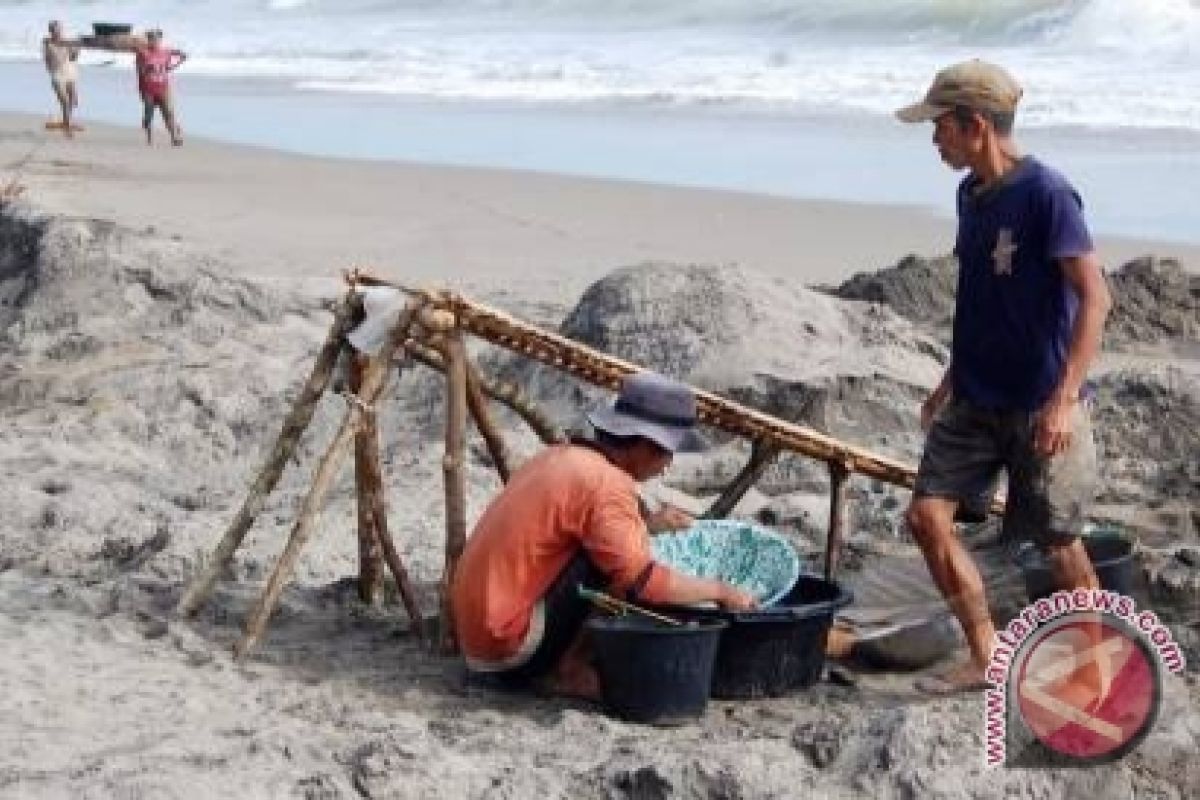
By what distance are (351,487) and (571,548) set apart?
2.61 m

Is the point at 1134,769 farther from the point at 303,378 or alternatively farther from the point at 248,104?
the point at 248,104

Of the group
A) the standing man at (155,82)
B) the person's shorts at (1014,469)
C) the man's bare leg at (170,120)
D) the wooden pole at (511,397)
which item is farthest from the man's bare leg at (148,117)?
the person's shorts at (1014,469)

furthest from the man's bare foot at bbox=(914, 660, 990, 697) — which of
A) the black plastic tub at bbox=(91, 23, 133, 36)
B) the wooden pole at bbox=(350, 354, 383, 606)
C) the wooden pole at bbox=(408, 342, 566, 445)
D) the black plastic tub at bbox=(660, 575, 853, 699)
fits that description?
the black plastic tub at bbox=(91, 23, 133, 36)

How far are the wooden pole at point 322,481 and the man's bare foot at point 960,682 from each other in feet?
5.80

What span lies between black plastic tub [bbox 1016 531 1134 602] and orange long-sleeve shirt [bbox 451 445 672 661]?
137 cm

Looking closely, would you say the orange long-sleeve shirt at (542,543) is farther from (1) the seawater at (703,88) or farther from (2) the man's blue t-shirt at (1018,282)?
(1) the seawater at (703,88)

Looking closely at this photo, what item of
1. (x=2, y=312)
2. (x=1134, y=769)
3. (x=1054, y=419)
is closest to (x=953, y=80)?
(x=1054, y=419)

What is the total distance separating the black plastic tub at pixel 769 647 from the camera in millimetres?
5289

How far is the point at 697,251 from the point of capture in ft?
45.1

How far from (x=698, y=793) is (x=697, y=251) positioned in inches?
367

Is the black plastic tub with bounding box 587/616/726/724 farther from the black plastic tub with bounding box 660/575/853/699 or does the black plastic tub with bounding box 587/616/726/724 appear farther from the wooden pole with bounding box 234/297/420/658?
the wooden pole with bounding box 234/297/420/658

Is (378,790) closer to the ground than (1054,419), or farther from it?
closer to the ground

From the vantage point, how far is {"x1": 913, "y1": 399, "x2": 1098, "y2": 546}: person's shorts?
5.21 meters

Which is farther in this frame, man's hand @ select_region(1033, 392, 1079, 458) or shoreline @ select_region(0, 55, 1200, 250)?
shoreline @ select_region(0, 55, 1200, 250)
